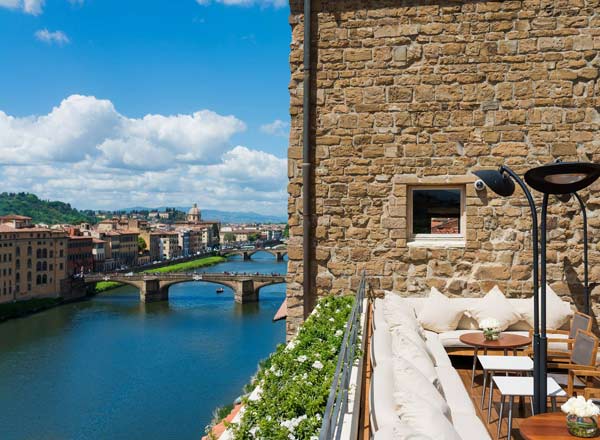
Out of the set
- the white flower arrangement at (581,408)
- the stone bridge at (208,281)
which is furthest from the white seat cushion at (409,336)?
the stone bridge at (208,281)

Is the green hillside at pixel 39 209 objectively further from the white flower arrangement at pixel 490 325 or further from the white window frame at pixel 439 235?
the white flower arrangement at pixel 490 325

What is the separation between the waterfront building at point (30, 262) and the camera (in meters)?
51.2

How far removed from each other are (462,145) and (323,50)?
1.61m

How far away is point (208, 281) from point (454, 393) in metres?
49.4

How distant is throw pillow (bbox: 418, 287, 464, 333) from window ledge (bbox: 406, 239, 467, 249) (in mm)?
516

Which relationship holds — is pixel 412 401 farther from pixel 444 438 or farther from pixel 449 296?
pixel 449 296

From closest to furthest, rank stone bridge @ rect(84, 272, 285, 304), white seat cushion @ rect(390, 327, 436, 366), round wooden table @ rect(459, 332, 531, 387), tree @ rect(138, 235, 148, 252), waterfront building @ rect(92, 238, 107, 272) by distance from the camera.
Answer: white seat cushion @ rect(390, 327, 436, 366), round wooden table @ rect(459, 332, 531, 387), stone bridge @ rect(84, 272, 285, 304), waterfront building @ rect(92, 238, 107, 272), tree @ rect(138, 235, 148, 252)

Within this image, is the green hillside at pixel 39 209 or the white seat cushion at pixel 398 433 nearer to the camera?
the white seat cushion at pixel 398 433

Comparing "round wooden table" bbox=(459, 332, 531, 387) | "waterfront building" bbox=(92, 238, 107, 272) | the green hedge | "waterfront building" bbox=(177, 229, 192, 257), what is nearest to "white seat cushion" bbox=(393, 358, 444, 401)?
"round wooden table" bbox=(459, 332, 531, 387)

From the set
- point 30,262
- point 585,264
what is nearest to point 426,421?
point 585,264

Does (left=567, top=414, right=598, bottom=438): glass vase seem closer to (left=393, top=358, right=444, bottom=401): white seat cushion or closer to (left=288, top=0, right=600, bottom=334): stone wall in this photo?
(left=393, top=358, right=444, bottom=401): white seat cushion

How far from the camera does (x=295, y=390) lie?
98.3 inches

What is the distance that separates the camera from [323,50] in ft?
17.5

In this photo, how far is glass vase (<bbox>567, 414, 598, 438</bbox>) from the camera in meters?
2.37
